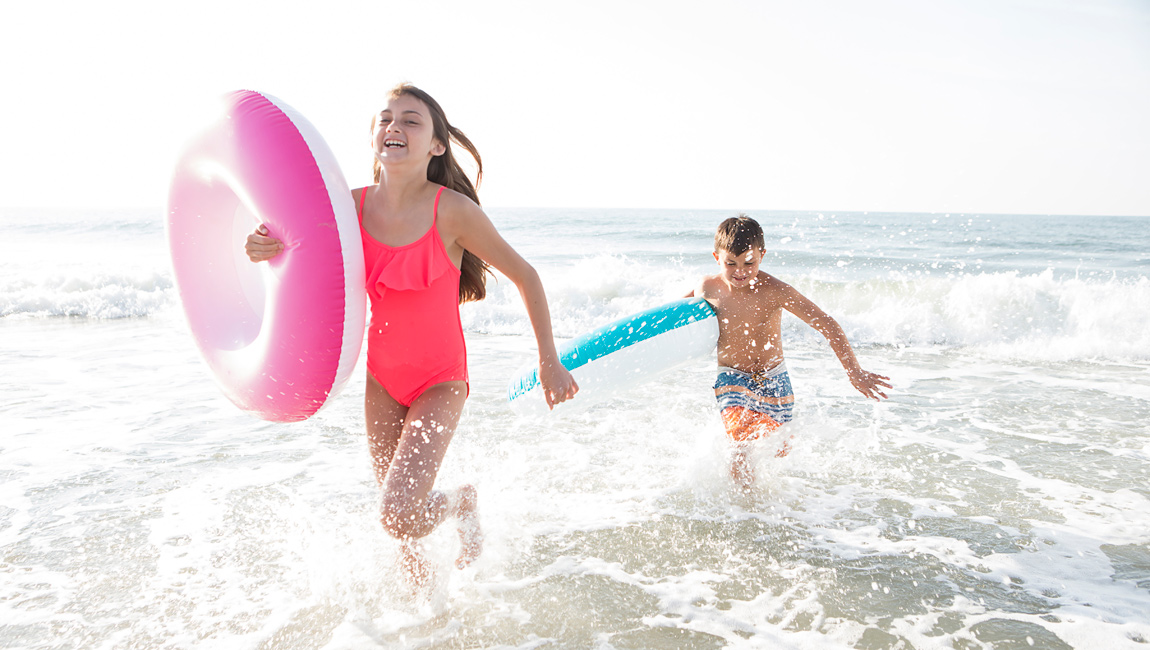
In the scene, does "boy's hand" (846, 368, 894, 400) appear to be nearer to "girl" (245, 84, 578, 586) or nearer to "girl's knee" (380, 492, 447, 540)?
"girl" (245, 84, 578, 586)

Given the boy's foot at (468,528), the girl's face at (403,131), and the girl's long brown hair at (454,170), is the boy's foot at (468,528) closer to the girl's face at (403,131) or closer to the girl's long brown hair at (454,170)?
the girl's long brown hair at (454,170)

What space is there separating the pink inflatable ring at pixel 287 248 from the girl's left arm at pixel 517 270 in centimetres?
36

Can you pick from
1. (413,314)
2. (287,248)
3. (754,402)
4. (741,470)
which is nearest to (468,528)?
(413,314)

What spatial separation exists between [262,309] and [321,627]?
1237mm

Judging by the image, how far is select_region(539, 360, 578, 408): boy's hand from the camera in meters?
2.56

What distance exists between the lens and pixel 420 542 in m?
2.62

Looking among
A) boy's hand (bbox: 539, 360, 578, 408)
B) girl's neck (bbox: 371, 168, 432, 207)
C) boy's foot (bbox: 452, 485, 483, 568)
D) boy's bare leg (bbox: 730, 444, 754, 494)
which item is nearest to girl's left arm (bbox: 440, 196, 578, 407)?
boy's hand (bbox: 539, 360, 578, 408)

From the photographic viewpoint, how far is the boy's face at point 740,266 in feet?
11.8

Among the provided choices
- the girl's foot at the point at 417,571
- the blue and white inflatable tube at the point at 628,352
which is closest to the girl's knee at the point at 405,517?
the girl's foot at the point at 417,571

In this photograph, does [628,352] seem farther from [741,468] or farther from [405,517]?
[405,517]

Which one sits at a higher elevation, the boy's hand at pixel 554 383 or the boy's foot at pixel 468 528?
the boy's hand at pixel 554 383

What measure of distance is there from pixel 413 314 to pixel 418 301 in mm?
49

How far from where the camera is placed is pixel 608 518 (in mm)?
3463

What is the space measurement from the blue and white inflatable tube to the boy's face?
0.20 metres
